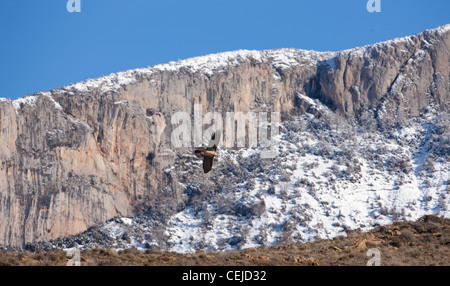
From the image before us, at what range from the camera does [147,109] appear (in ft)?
322

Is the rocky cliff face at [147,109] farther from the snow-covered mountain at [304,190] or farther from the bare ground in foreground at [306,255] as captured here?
the bare ground in foreground at [306,255]

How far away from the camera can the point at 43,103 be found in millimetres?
89562

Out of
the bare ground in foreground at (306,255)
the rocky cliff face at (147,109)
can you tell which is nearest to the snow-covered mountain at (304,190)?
the rocky cliff face at (147,109)

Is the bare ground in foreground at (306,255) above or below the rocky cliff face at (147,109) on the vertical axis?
below

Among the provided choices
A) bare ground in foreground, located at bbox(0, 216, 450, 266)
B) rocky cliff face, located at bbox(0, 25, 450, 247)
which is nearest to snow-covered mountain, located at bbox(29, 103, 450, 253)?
rocky cliff face, located at bbox(0, 25, 450, 247)

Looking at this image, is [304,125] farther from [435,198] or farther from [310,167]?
[435,198]

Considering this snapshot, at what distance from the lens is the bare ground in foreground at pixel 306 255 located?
26578mm

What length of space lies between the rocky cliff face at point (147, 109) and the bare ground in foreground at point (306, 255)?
5354cm

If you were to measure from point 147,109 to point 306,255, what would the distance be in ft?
233

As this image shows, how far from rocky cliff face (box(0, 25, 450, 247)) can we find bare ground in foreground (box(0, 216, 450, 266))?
176ft

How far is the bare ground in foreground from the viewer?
26578 millimetres

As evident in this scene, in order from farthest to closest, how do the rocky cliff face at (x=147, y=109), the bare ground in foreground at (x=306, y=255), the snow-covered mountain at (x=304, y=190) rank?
the rocky cliff face at (x=147, y=109) → the snow-covered mountain at (x=304, y=190) → the bare ground in foreground at (x=306, y=255)

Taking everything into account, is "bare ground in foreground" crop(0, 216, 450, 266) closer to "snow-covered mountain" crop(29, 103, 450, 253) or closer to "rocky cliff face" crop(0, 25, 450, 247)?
"snow-covered mountain" crop(29, 103, 450, 253)
